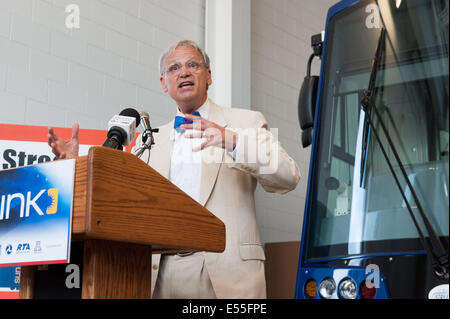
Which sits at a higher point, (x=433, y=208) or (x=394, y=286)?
(x=433, y=208)

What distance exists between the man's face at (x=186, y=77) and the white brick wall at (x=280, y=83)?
1.92 m

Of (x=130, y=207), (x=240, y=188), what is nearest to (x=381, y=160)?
(x=240, y=188)

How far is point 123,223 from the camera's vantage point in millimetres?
1268

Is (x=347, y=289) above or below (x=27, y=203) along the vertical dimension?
below

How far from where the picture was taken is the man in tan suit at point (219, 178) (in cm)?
206

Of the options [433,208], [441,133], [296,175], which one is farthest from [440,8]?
[296,175]

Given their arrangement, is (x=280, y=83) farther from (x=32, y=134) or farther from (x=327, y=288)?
(x=327, y=288)

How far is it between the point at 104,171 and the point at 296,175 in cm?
107

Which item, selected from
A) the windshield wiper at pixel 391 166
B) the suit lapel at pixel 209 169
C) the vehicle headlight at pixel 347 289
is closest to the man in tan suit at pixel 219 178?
the suit lapel at pixel 209 169

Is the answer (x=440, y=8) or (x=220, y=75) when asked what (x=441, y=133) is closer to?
(x=440, y=8)

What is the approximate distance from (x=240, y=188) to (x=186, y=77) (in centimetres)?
55

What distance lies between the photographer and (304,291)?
1.81 meters

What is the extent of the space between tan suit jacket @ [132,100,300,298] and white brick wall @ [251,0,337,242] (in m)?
2.03

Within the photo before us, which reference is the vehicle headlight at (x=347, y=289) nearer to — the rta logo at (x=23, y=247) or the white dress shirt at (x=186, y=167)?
the white dress shirt at (x=186, y=167)
